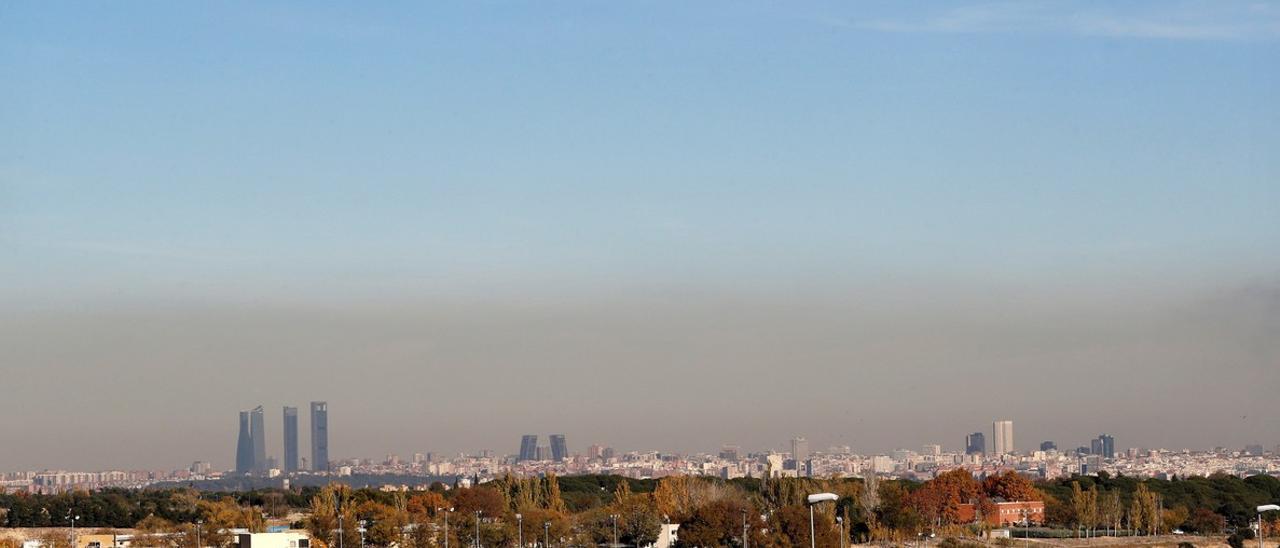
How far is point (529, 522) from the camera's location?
3595 inches

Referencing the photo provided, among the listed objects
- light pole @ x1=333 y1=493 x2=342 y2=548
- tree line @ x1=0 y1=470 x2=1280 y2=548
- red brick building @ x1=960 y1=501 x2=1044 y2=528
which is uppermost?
light pole @ x1=333 y1=493 x2=342 y2=548

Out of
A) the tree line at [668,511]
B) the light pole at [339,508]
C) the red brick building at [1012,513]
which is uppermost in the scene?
the light pole at [339,508]

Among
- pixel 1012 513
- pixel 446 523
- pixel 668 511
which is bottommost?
pixel 1012 513

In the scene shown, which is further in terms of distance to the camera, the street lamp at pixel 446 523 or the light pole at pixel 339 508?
the light pole at pixel 339 508

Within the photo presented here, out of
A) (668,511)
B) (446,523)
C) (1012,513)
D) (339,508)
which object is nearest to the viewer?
(446,523)

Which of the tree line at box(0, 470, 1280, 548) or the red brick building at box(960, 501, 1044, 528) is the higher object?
the tree line at box(0, 470, 1280, 548)

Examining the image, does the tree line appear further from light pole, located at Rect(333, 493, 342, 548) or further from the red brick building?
the red brick building

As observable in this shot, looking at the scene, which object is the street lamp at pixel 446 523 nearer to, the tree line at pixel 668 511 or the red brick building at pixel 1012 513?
the tree line at pixel 668 511

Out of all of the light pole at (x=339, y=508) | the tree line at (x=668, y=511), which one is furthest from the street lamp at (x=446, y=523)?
the light pole at (x=339, y=508)

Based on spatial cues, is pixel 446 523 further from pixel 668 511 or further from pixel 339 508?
pixel 668 511

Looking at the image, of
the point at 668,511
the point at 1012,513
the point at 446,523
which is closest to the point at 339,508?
the point at 446,523

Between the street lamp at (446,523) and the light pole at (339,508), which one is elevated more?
the light pole at (339,508)

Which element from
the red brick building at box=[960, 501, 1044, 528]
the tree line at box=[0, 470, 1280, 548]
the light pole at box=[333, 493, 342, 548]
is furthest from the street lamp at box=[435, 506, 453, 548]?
the red brick building at box=[960, 501, 1044, 528]

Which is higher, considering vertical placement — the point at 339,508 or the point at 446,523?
the point at 339,508
